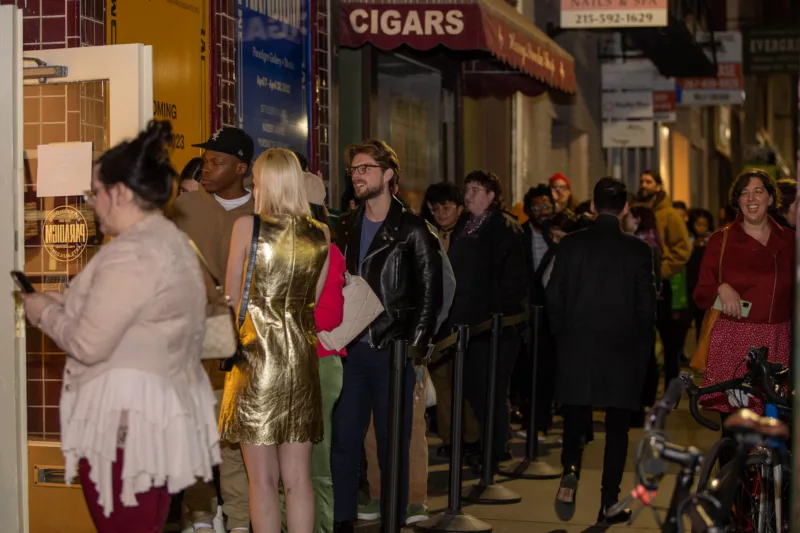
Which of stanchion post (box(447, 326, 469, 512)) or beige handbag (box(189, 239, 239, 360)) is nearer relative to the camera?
beige handbag (box(189, 239, 239, 360))

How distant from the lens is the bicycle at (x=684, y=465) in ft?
12.3

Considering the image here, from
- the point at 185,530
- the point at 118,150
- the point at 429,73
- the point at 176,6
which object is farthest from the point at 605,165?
the point at 118,150

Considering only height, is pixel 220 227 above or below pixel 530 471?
above

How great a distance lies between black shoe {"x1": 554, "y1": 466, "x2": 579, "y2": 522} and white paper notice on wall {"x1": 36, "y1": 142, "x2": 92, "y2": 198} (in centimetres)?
336

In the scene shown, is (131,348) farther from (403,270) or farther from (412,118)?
(412,118)

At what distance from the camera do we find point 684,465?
12.5 ft

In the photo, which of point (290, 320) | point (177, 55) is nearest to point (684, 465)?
point (290, 320)

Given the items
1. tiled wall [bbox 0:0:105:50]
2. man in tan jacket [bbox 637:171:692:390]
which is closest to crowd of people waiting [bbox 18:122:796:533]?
tiled wall [bbox 0:0:105:50]

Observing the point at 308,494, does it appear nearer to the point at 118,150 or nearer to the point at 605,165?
the point at 118,150

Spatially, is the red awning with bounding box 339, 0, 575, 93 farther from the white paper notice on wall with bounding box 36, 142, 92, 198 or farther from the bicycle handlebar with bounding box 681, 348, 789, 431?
the bicycle handlebar with bounding box 681, 348, 789, 431

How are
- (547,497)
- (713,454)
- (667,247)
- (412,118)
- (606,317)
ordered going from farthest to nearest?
(412,118), (667,247), (547,497), (606,317), (713,454)

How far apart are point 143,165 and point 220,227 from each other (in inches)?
91.4

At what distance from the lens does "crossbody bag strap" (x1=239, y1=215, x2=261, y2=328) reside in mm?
5852

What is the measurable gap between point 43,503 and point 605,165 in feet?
60.2
